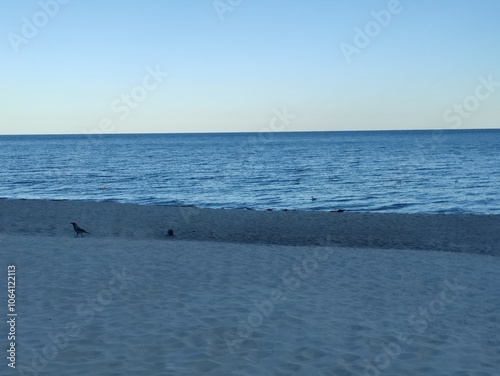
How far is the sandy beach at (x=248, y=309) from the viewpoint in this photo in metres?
6.41

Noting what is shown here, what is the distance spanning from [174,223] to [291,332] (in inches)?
587

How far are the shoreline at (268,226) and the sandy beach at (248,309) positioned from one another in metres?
1.46

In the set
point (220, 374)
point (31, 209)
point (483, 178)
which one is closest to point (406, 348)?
point (220, 374)

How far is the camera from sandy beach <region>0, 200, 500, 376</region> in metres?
6.41
